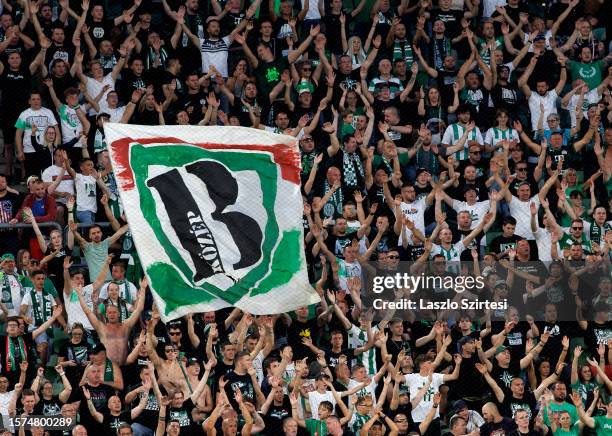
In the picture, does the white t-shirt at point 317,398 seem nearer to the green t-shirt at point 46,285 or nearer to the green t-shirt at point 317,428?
the green t-shirt at point 317,428

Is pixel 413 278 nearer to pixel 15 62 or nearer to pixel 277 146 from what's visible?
pixel 277 146

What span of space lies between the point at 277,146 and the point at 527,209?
186 inches

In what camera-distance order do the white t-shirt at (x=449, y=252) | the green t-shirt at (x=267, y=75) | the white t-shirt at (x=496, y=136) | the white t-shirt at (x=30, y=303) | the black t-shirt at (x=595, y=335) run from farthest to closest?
the green t-shirt at (x=267, y=75)
the white t-shirt at (x=496, y=136)
the white t-shirt at (x=449, y=252)
the black t-shirt at (x=595, y=335)
the white t-shirt at (x=30, y=303)

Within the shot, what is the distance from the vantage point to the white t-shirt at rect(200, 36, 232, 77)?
23891mm

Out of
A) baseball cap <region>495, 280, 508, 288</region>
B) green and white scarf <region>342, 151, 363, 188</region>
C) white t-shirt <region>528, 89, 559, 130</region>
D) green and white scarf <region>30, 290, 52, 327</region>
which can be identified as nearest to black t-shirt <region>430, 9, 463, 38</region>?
white t-shirt <region>528, 89, 559, 130</region>

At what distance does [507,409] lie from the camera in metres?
20.1

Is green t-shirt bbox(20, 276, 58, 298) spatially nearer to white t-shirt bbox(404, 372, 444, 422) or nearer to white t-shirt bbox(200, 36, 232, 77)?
white t-shirt bbox(404, 372, 444, 422)

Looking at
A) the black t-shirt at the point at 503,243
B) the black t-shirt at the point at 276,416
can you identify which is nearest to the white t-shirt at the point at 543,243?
the black t-shirt at the point at 503,243

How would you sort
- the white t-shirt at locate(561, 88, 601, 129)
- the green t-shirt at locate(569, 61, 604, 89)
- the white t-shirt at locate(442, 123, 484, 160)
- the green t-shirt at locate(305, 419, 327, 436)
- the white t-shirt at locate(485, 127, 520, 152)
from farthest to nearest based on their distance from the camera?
the green t-shirt at locate(569, 61, 604, 89), the white t-shirt at locate(561, 88, 601, 129), the white t-shirt at locate(485, 127, 520, 152), the white t-shirt at locate(442, 123, 484, 160), the green t-shirt at locate(305, 419, 327, 436)

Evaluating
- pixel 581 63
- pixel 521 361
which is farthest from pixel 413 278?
pixel 581 63

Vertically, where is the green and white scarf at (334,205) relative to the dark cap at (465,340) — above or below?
above

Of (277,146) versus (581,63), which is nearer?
(277,146)

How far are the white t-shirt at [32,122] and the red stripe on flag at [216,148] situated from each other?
4150 millimetres

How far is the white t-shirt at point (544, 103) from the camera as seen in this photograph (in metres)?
24.2
